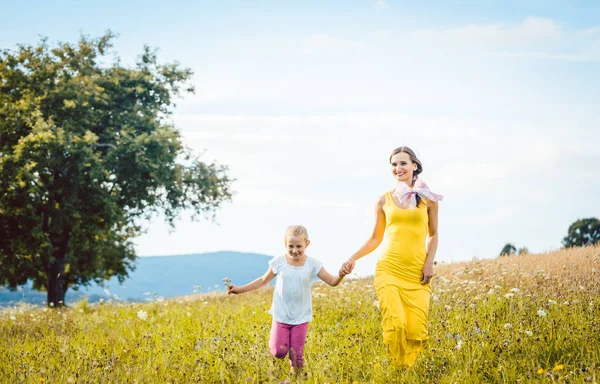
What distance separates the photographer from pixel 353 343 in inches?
256

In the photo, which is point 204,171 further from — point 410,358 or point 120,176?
point 410,358

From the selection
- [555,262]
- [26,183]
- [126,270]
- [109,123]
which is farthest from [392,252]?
[126,270]

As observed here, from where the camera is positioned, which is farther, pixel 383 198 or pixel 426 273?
pixel 383 198

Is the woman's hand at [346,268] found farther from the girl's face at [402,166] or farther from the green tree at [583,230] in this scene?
the green tree at [583,230]

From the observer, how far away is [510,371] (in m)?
5.00

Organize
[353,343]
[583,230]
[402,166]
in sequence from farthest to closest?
[583,230] < [353,343] < [402,166]

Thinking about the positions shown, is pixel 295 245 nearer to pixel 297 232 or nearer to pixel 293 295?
pixel 297 232

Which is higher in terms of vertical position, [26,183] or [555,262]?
[26,183]

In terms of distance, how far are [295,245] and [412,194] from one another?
137cm

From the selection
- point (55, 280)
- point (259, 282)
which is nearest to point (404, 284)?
point (259, 282)

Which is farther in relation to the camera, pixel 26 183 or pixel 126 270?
pixel 126 270

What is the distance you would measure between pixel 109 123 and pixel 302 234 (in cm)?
2047

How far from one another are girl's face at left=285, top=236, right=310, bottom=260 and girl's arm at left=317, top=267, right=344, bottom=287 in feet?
1.07

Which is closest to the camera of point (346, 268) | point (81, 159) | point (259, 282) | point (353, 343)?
point (346, 268)
